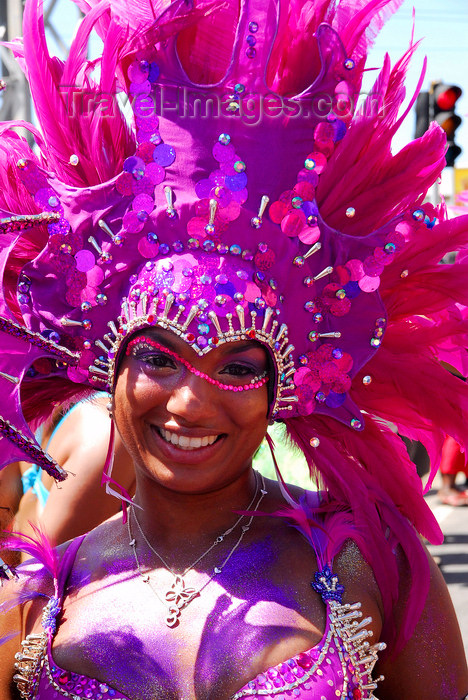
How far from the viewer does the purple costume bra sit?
1.72 metres

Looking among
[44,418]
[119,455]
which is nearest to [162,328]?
[44,418]

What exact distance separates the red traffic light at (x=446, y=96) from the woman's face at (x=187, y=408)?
24.0 ft

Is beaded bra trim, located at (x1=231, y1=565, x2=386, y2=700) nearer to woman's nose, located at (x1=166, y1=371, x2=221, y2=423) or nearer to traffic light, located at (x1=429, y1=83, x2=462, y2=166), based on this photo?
woman's nose, located at (x1=166, y1=371, x2=221, y2=423)

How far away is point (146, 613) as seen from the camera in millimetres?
1882

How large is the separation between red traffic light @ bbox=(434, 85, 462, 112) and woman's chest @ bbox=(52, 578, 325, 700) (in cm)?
745

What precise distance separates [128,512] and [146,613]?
12.0 inches

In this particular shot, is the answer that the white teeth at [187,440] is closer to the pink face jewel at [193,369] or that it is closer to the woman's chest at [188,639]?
the pink face jewel at [193,369]

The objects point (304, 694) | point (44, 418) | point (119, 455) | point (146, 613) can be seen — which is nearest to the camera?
point (304, 694)

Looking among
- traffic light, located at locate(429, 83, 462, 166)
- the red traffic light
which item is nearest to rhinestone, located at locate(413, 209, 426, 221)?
traffic light, located at locate(429, 83, 462, 166)

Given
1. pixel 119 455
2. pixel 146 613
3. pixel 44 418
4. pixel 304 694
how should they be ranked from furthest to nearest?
pixel 119 455 < pixel 44 418 < pixel 146 613 < pixel 304 694

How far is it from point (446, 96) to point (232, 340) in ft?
24.2

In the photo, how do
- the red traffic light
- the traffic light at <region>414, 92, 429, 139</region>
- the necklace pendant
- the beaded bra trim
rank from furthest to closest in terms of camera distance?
1. the traffic light at <region>414, 92, 429, 139</region>
2. the red traffic light
3. the necklace pendant
4. the beaded bra trim

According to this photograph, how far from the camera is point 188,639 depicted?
1.82m

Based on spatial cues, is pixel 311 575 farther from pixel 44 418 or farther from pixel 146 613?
pixel 44 418
